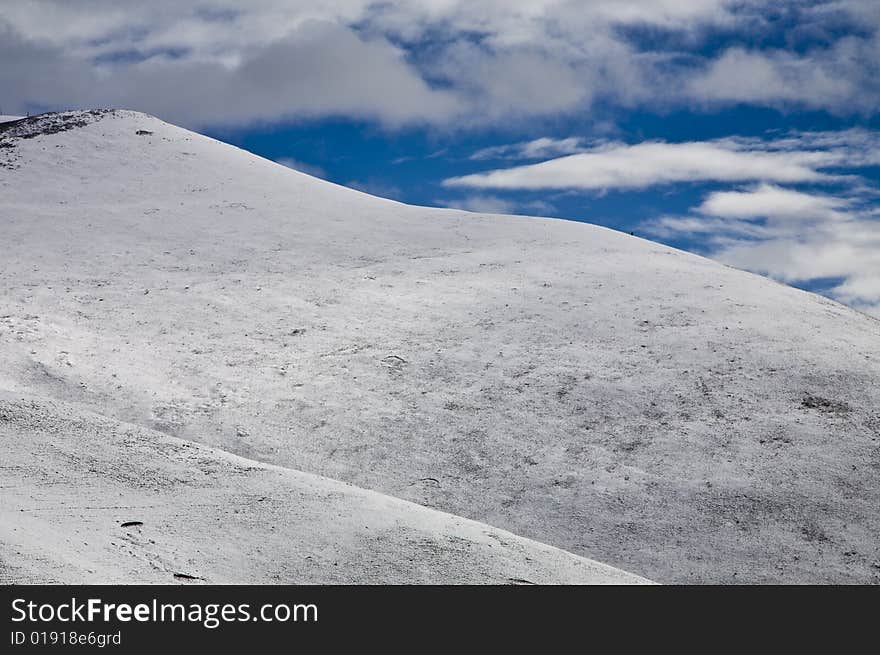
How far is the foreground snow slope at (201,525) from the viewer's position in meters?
8.60

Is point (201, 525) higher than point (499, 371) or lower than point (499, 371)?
lower

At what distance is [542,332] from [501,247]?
Result: 737 cm

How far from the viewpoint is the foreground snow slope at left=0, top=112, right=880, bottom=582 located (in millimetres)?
12211

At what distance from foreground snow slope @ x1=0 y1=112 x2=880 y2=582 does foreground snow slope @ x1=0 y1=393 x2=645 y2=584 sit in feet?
6.28

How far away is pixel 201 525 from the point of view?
975 cm

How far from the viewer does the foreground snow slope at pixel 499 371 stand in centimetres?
1221

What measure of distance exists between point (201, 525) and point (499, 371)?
7752mm

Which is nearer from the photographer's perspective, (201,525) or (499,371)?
(201,525)

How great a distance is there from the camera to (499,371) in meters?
16.2

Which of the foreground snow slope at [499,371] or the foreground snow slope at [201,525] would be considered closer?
the foreground snow slope at [201,525]

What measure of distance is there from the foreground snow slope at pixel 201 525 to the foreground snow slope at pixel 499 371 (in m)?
1.91
